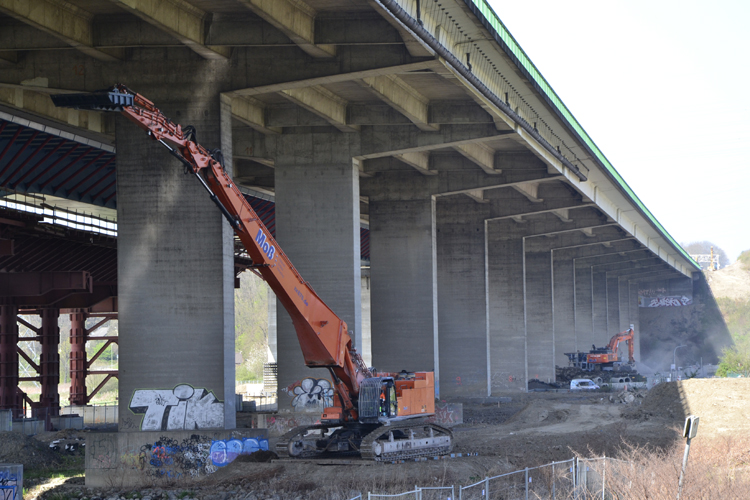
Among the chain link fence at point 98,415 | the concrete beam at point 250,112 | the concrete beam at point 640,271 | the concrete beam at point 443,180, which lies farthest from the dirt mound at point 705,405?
the concrete beam at point 640,271

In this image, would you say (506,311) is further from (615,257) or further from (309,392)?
(615,257)

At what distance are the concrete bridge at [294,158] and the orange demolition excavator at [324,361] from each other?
3500 millimetres

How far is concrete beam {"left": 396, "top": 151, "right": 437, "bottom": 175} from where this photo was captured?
1781 inches

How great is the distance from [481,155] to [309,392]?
625 inches

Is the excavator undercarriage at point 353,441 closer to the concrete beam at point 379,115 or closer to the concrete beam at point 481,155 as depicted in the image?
the concrete beam at point 379,115

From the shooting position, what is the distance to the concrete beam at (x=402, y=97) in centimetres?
3297

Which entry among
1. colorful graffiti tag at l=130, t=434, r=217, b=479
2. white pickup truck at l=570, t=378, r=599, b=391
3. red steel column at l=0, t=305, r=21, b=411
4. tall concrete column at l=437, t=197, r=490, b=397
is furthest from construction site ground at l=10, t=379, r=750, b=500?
white pickup truck at l=570, t=378, r=599, b=391

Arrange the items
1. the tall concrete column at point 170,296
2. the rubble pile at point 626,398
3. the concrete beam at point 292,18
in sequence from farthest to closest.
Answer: the rubble pile at point 626,398 < the tall concrete column at point 170,296 < the concrete beam at point 292,18

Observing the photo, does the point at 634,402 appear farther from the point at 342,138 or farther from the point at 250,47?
the point at 250,47

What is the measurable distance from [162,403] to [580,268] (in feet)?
277

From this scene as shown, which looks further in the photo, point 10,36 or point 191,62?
point 191,62

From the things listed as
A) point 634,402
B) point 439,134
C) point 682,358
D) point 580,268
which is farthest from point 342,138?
point 682,358

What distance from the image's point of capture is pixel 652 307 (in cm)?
14050

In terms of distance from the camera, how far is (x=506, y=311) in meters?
69.3
